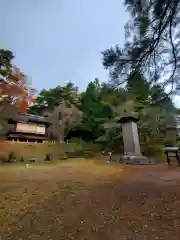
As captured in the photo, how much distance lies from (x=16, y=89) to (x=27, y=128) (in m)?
7.71

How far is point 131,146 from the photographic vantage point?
29.3 feet

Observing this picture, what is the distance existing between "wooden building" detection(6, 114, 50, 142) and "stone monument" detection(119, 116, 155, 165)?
11.8 meters

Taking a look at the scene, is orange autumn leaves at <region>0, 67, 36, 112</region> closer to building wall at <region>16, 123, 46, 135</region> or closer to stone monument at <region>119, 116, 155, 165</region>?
building wall at <region>16, 123, 46, 135</region>

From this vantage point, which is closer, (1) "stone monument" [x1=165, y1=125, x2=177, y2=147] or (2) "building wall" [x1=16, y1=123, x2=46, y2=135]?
(1) "stone monument" [x1=165, y1=125, x2=177, y2=147]

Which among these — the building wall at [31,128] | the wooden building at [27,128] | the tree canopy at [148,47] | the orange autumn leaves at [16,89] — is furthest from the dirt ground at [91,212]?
the building wall at [31,128]

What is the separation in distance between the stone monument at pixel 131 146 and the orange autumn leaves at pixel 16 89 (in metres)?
7.55

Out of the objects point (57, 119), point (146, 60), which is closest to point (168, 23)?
point (146, 60)

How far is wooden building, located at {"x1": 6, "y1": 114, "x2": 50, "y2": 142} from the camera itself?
1752 cm

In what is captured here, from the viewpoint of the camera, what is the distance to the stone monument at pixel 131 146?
7.93m

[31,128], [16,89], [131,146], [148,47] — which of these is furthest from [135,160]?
[31,128]

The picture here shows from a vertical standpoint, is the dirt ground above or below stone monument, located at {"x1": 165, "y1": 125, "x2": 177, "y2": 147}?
below

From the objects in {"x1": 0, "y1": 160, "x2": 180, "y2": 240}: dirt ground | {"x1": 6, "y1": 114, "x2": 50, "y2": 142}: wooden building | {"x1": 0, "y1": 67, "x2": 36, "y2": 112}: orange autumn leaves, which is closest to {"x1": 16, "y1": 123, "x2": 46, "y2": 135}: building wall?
{"x1": 6, "y1": 114, "x2": 50, "y2": 142}: wooden building

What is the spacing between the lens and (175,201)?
102 inches

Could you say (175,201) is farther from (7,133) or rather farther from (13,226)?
(7,133)
